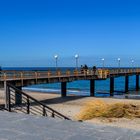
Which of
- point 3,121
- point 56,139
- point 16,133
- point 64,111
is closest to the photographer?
point 56,139

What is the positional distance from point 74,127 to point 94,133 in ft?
1.83

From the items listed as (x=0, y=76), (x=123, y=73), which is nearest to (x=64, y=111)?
(x=0, y=76)

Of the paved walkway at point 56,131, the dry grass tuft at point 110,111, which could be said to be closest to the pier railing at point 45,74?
the dry grass tuft at point 110,111

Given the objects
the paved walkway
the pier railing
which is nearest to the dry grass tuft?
the pier railing

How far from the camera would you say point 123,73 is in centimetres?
5466

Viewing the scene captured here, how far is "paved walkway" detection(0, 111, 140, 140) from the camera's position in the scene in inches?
184

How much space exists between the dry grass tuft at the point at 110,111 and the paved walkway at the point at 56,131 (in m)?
12.3

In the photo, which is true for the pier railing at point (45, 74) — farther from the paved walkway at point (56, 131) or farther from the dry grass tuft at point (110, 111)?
the paved walkway at point (56, 131)

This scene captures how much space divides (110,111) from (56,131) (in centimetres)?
1431

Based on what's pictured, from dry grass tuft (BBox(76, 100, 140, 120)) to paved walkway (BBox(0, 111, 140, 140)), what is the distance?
40.4 ft

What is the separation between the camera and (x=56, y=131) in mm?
5117

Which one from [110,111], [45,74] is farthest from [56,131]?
[45,74]

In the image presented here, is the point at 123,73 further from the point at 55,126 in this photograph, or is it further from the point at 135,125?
the point at 55,126

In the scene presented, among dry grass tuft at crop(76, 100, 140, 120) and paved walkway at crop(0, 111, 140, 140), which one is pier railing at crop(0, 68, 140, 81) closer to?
dry grass tuft at crop(76, 100, 140, 120)
